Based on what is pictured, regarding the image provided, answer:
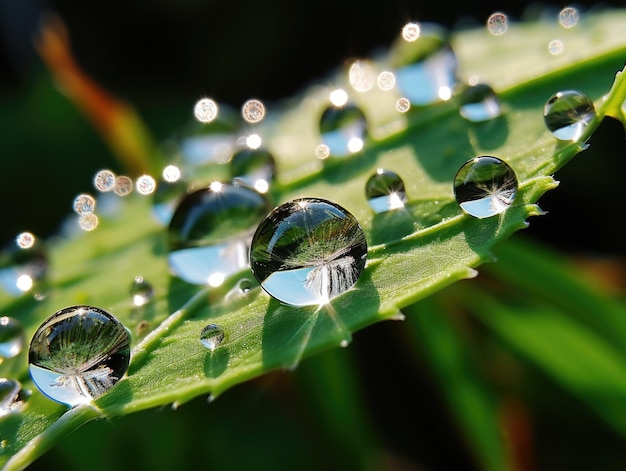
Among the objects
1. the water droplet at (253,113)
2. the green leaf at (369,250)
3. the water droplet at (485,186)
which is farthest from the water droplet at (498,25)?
the water droplet at (485,186)

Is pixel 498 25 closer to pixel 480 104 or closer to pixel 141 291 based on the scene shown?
pixel 480 104

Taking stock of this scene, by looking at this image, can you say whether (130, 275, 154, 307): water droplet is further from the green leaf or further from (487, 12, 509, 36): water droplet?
(487, 12, 509, 36): water droplet

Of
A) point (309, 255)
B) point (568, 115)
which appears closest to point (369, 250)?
point (309, 255)

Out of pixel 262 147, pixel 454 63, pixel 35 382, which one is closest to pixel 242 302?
pixel 35 382

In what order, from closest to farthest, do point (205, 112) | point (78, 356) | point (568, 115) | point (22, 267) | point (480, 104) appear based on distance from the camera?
1. point (78, 356)
2. point (568, 115)
3. point (480, 104)
4. point (22, 267)
5. point (205, 112)

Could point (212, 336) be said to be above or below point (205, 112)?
below

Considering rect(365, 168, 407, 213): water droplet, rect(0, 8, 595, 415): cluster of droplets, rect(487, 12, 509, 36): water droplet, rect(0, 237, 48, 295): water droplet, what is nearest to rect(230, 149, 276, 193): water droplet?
rect(0, 8, 595, 415): cluster of droplets

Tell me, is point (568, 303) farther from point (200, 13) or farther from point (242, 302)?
point (200, 13)
